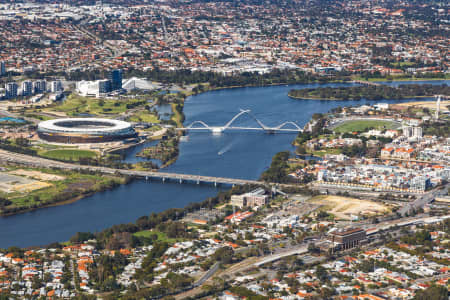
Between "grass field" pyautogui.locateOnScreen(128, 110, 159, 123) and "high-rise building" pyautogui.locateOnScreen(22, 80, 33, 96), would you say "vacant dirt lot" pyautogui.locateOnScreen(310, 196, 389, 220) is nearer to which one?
"grass field" pyautogui.locateOnScreen(128, 110, 159, 123)

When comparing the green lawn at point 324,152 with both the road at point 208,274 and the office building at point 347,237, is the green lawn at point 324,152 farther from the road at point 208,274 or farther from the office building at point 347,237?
the road at point 208,274

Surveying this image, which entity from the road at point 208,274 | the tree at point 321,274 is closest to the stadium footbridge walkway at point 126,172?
the road at point 208,274

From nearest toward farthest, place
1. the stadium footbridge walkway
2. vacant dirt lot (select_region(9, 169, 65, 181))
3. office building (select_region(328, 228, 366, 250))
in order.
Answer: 1. office building (select_region(328, 228, 366, 250))
2. the stadium footbridge walkway
3. vacant dirt lot (select_region(9, 169, 65, 181))

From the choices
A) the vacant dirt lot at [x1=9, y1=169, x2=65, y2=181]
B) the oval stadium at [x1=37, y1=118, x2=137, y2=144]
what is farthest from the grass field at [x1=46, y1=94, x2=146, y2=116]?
the vacant dirt lot at [x1=9, y1=169, x2=65, y2=181]

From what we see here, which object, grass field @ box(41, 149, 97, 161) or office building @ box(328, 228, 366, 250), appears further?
grass field @ box(41, 149, 97, 161)

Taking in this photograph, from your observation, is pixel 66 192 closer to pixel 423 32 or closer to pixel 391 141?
pixel 391 141

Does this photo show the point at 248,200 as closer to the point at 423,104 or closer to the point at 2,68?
the point at 423,104
